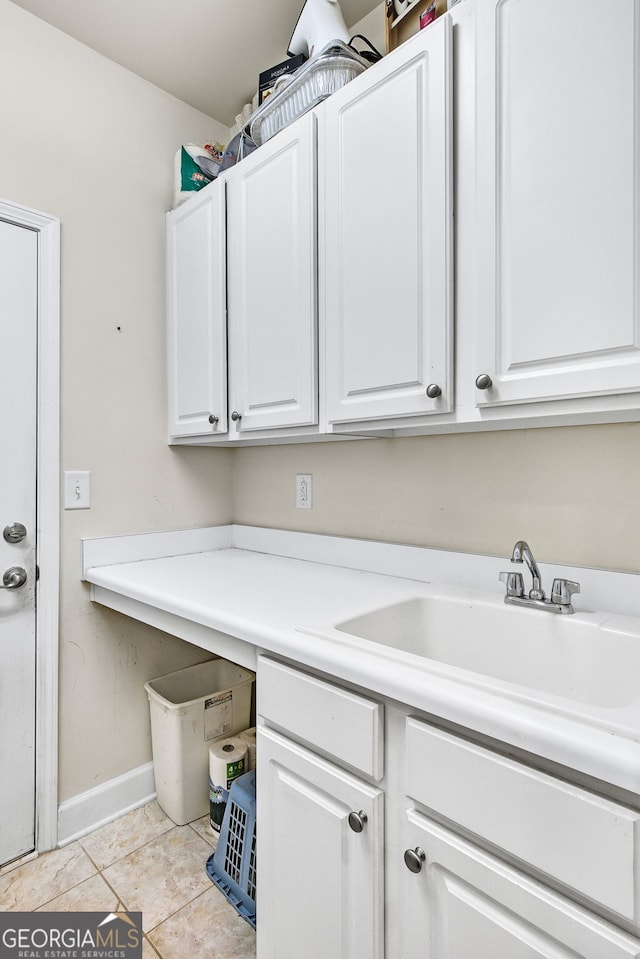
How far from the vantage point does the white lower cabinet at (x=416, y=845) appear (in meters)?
0.63

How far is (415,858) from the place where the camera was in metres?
0.80

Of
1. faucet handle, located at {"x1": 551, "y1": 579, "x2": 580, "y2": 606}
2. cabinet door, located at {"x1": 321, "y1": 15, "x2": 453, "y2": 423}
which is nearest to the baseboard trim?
cabinet door, located at {"x1": 321, "y1": 15, "x2": 453, "y2": 423}

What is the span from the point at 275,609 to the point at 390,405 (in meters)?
0.57

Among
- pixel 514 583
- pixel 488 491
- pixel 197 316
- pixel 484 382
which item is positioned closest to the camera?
pixel 484 382

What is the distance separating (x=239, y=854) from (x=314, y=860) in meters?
0.66

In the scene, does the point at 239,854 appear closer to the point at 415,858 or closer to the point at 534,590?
the point at 415,858

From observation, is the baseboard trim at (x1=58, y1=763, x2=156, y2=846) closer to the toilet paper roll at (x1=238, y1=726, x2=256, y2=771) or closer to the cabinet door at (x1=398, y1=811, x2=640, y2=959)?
the toilet paper roll at (x1=238, y1=726, x2=256, y2=771)

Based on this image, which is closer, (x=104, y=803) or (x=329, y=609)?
(x=329, y=609)

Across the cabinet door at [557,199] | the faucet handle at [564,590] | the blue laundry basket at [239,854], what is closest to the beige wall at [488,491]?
the faucet handle at [564,590]

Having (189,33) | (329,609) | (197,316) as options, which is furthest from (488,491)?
(189,33)

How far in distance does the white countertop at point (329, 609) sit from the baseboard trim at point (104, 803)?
71 centimetres

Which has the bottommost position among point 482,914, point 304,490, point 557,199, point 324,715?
point 482,914

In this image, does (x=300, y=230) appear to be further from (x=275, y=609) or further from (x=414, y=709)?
(x=414, y=709)

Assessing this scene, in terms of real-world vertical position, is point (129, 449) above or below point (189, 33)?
below
